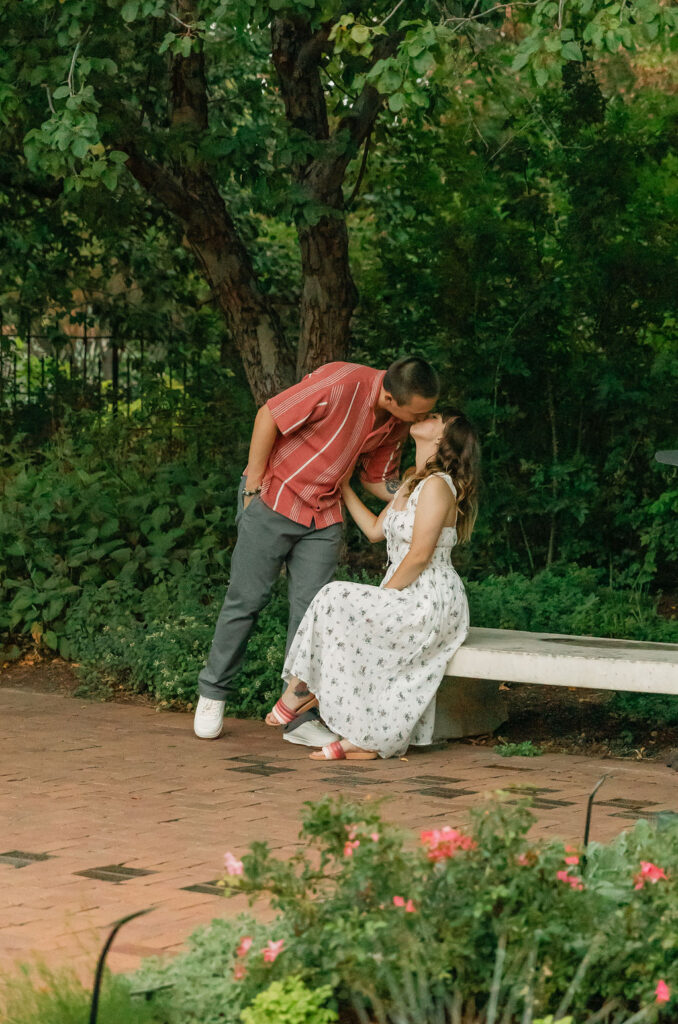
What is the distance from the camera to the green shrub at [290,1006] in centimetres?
257

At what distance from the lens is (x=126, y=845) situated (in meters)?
4.38

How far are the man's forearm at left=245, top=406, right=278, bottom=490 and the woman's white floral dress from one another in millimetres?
610

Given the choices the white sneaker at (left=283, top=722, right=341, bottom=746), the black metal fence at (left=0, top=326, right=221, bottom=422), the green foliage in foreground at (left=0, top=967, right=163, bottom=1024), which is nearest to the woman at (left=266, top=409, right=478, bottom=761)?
the white sneaker at (left=283, top=722, right=341, bottom=746)

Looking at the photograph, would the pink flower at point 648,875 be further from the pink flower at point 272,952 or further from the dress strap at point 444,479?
the dress strap at point 444,479

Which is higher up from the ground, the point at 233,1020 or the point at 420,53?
the point at 420,53

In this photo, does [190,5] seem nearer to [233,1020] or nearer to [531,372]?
[531,372]

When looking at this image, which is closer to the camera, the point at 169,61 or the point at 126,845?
the point at 126,845

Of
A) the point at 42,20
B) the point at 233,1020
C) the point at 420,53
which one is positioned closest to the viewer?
the point at 233,1020

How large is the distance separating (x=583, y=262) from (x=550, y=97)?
1170 millimetres

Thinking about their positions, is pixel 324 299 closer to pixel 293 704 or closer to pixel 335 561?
pixel 335 561

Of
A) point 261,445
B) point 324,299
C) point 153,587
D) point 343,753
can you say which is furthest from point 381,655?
point 324,299

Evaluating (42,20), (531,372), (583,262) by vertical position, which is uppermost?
(42,20)

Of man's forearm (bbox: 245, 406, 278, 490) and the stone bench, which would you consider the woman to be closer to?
the stone bench

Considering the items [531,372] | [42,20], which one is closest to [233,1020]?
[42,20]
